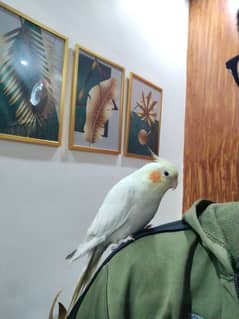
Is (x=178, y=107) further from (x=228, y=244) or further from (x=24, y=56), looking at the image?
(x=228, y=244)

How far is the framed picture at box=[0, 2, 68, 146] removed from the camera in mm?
871

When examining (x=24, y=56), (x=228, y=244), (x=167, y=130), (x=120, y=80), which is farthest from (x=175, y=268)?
(x=167, y=130)

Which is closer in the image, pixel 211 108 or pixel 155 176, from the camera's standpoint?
pixel 155 176

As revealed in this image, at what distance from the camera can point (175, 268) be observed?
1.58ft

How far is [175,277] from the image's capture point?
0.47 metres

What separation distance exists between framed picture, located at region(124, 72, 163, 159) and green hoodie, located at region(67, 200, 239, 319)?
808mm

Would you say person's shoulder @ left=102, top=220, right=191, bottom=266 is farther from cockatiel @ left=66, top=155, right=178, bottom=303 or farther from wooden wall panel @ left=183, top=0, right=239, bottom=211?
wooden wall panel @ left=183, top=0, right=239, bottom=211

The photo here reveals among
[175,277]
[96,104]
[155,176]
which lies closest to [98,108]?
[96,104]

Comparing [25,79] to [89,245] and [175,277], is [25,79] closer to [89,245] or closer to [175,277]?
[89,245]

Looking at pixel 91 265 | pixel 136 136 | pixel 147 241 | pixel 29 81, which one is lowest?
pixel 91 265

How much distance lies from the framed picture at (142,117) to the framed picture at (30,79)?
389 mm

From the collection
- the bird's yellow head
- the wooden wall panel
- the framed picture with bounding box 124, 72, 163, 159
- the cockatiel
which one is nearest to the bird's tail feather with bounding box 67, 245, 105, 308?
the cockatiel

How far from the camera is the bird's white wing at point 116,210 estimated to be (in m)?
0.72

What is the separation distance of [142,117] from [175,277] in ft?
3.28
